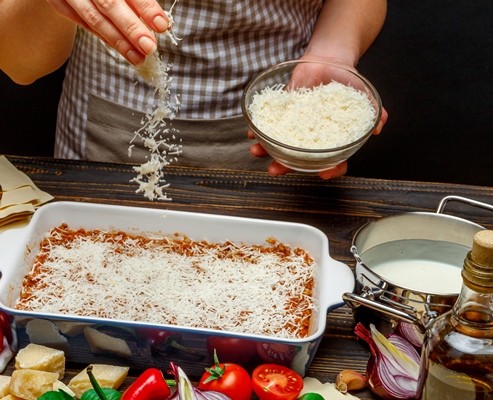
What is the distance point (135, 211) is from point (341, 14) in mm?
796

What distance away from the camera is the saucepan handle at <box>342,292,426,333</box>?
1188 mm

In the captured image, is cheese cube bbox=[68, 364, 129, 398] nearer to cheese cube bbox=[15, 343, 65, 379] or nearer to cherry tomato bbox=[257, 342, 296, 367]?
cheese cube bbox=[15, 343, 65, 379]

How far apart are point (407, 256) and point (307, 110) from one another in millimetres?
412

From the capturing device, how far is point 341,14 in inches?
73.7

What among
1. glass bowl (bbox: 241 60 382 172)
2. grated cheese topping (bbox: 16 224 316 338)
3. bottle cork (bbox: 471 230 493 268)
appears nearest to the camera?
bottle cork (bbox: 471 230 493 268)

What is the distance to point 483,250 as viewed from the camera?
883 mm

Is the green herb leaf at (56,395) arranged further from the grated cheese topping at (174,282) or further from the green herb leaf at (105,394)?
the grated cheese topping at (174,282)

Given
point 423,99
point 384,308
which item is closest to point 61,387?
point 384,308

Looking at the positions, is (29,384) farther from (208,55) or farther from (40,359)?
(208,55)

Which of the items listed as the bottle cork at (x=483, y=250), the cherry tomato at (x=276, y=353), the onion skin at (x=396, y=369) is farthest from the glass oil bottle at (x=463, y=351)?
the cherry tomato at (x=276, y=353)

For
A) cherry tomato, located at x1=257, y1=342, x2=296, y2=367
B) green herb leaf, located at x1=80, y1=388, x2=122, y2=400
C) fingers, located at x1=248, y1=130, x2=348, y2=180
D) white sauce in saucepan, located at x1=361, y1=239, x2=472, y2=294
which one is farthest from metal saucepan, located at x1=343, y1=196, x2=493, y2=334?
green herb leaf, located at x1=80, y1=388, x2=122, y2=400

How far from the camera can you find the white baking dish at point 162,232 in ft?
4.04

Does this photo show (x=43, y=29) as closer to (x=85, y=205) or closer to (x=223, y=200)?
(x=85, y=205)

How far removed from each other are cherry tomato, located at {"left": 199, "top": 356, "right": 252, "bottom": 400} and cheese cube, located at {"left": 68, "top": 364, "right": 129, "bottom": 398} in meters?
0.15
